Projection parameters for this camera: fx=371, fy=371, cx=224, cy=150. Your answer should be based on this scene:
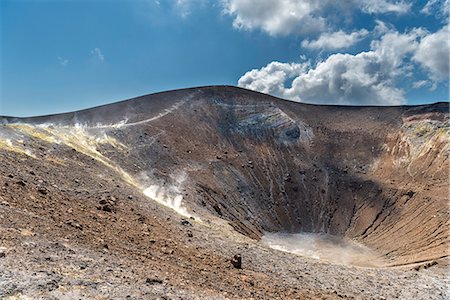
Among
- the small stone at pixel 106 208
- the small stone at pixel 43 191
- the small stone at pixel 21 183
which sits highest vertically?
the small stone at pixel 21 183

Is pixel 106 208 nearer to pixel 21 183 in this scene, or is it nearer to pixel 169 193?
pixel 21 183

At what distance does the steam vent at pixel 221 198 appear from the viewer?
1653 centimetres

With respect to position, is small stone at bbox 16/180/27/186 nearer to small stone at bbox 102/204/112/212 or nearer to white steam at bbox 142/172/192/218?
small stone at bbox 102/204/112/212

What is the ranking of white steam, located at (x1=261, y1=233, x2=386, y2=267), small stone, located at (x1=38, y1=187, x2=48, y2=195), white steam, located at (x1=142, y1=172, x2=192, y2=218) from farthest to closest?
white steam, located at (x1=261, y1=233, x2=386, y2=267)
white steam, located at (x1=142, y1=172, x2=192, y2=218)
small stone, located at (x1=38, y1=187, x2=48, y2=195)

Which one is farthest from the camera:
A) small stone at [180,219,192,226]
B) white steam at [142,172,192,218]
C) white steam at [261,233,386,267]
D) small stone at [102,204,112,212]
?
white steam at [261,233,386,267]

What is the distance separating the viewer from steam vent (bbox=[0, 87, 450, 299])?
16.5 meters

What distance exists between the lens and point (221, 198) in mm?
51750

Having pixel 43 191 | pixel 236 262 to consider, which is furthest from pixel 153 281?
pixel 43 191

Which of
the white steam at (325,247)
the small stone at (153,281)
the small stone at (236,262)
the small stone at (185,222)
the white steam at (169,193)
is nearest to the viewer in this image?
the small stone at (153,281)

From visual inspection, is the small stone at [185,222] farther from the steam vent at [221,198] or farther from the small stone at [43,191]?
the small stone at [43,191]

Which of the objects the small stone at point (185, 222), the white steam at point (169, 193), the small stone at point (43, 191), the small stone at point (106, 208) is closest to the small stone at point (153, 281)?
the small stone at point (106, 208)

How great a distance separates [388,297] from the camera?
25.6 m

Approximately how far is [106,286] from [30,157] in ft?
68.6

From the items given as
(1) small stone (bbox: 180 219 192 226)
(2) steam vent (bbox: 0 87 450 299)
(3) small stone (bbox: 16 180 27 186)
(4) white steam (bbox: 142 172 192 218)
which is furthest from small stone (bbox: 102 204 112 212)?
(4) white steam (bbox: 142 172 192 218)
